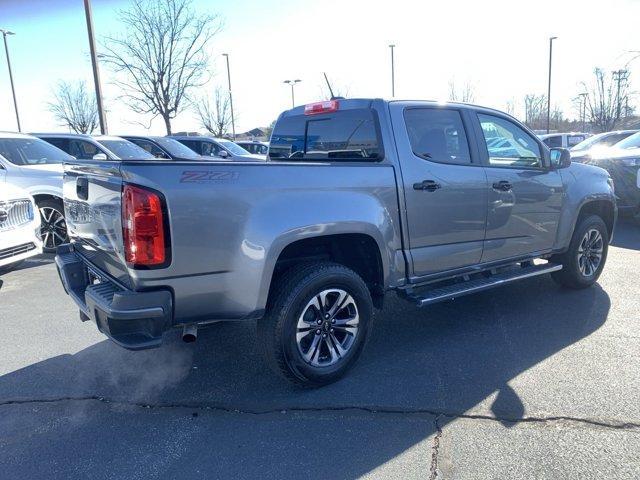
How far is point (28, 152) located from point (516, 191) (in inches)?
290

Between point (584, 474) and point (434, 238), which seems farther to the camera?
point (434, 238)

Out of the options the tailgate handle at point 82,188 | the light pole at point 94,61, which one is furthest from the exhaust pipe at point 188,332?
the light pole at point 94,61

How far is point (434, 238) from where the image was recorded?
3.95 meters

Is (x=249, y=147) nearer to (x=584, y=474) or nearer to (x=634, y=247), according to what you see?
(x=634, y=247)

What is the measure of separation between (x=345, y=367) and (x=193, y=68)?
2322 centimetres

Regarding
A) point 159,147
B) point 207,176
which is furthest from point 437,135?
point 159,147

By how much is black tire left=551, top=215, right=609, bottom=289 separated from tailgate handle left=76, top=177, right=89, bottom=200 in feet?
15.1

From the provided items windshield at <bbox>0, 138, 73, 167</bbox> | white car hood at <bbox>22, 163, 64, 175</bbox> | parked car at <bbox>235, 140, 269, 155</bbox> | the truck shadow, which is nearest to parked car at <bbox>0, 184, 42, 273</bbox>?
white car hood at <bbox>22, 163, 64, 175</bbox>

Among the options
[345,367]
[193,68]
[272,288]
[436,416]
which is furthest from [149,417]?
[193,68]

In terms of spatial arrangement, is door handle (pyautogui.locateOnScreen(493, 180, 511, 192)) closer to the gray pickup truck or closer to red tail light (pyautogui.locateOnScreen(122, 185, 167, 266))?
the gray pickup truck

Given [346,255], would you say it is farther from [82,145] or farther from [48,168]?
[82,145]

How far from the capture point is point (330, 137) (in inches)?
169

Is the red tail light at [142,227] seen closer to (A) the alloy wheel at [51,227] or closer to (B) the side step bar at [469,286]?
(B) the side step bar at [469,286]

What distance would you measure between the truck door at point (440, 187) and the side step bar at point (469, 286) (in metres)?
0.16
